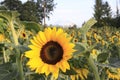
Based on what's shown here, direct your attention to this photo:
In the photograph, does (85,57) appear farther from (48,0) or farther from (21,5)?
(48,0)

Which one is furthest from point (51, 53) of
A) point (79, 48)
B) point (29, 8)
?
point (29, 8)

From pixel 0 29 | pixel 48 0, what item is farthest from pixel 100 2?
pixel 0 29

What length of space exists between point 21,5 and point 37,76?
4223 cm

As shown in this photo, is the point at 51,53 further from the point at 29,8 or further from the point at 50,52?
the point at 29,8

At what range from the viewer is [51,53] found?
55.7 inches

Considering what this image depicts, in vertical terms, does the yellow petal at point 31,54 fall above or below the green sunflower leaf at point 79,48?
below

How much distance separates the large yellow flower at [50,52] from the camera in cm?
135

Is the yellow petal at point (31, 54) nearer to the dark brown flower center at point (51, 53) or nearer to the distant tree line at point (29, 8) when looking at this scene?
the dark brown flower center at point (51, 53)

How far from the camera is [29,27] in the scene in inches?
58.5

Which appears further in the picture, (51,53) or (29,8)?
(29,8)

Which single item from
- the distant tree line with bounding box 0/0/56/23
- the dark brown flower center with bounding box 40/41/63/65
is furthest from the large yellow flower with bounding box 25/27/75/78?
the distant tree line with bounding box 0/0/56/23

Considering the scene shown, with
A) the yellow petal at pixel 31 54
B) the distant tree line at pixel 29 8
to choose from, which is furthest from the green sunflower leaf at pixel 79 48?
the distant tree line at pixel 29 8

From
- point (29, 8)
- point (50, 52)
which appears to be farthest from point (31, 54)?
point (29, 8)

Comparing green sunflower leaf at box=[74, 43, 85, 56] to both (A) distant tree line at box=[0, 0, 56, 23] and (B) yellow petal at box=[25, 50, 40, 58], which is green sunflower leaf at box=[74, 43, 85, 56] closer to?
(B) yellow petal at box=[25, 50, 40, 58]
